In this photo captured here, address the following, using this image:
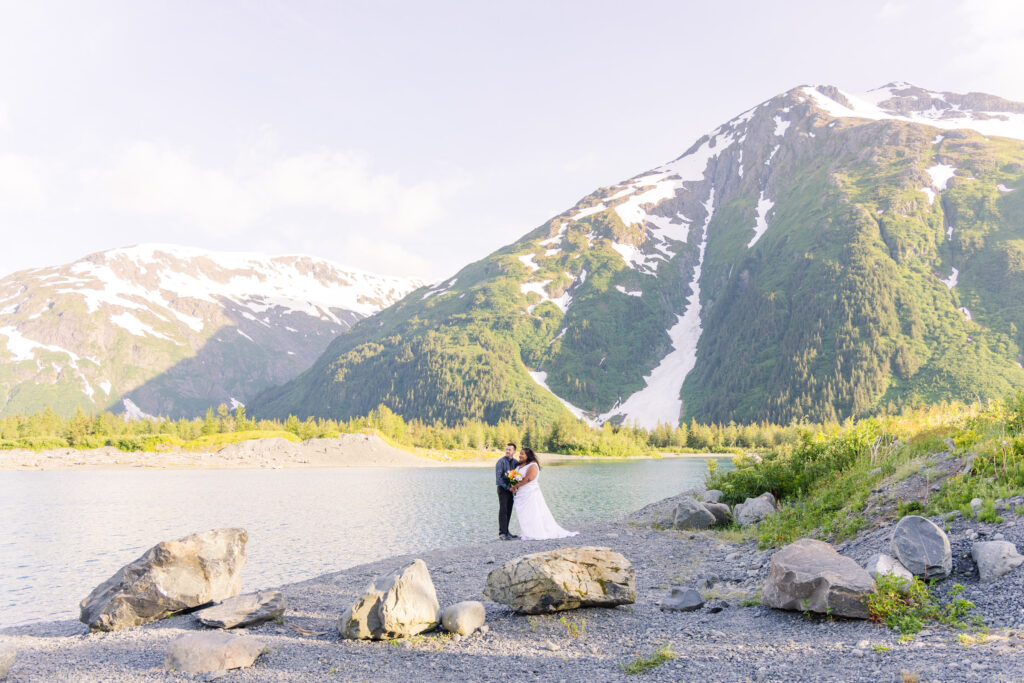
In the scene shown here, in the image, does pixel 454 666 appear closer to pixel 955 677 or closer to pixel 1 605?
pixel 955 677

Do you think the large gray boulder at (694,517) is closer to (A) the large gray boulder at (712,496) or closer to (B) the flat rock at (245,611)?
(A) the large gray boulder at (712,496)

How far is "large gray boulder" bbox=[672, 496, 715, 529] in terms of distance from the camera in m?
24.2

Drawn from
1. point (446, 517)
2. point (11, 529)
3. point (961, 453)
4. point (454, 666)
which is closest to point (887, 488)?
point (961, 453)

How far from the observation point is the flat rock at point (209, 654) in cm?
987

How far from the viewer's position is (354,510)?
40.3 m

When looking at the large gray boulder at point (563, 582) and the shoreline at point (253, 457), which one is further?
the shoreline at point (253, 457)

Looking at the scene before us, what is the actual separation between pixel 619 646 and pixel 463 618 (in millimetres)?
3224

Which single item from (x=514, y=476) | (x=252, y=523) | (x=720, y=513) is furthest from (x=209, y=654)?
(x=252, y=523)

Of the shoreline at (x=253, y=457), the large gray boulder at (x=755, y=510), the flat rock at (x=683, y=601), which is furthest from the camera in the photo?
the shoreline at (x=253, y=457)

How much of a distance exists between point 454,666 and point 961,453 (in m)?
15.7

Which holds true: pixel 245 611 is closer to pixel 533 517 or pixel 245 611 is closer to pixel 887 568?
pixel 533 517

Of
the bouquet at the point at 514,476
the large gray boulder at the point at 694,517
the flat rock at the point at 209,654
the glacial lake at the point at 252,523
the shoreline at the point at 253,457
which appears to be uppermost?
the bouquet at the point at 514,476

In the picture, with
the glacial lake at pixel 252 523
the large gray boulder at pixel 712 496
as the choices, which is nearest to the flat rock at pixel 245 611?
the glacial lake at pixel 252 523

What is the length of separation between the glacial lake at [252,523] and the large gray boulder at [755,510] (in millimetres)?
9424
